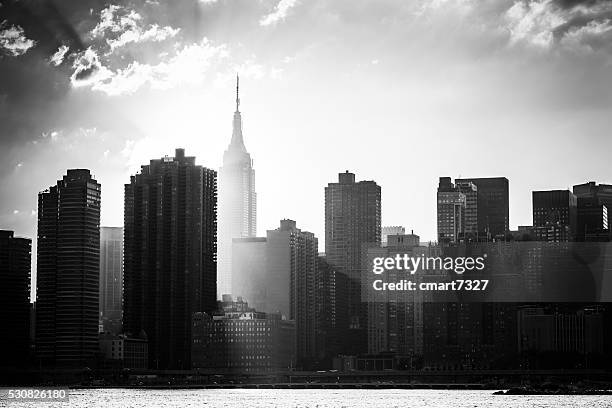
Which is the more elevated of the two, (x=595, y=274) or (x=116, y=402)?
(x=595, y=274)

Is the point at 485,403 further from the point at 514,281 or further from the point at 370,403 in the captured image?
the point at 514,281

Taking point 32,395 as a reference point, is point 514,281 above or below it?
above

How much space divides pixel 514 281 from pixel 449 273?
1618 cm

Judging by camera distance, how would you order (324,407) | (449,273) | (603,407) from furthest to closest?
(449,273) → (324,407) → (603,407)

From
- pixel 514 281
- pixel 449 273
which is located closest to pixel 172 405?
pixel 449 273

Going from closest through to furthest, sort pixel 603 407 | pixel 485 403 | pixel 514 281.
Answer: pixel 603 407, pixel 485 403, pixel 514 281

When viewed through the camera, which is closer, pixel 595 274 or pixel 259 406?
pixel 259 406

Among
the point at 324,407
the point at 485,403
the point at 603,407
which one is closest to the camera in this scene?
the point at 603,407

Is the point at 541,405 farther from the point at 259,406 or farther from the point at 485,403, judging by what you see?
the point at 259,406

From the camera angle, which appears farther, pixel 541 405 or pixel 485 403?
pixel 485 403

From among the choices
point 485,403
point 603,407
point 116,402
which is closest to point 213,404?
point 116,402

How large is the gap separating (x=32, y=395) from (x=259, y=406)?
31.0m

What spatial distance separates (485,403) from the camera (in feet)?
553

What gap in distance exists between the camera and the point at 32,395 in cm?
A: 17175
